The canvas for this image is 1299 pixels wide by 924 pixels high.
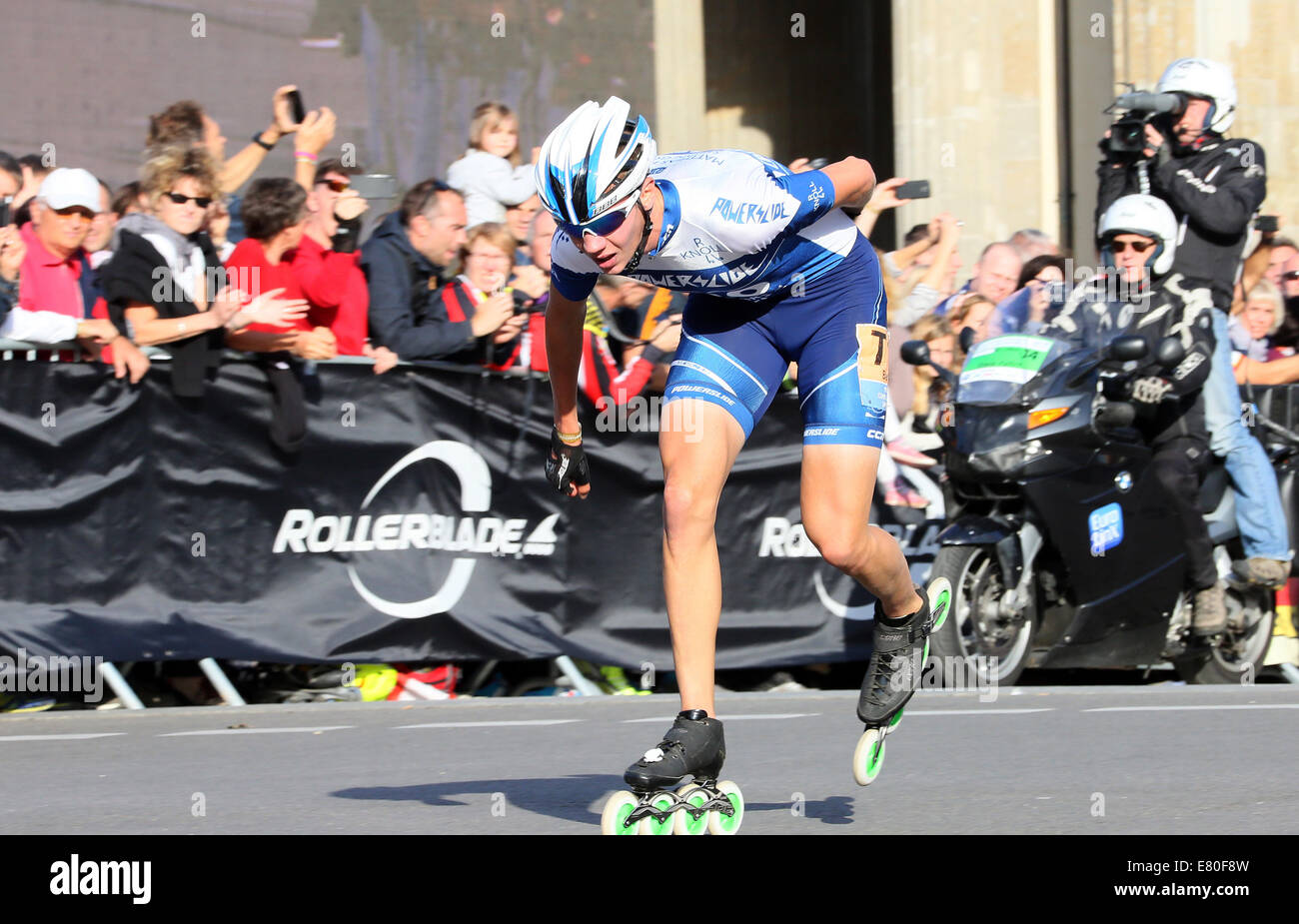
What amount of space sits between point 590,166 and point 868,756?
6.81 feet

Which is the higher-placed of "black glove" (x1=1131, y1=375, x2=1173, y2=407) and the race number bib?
the race number bib

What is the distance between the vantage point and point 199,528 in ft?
30.6

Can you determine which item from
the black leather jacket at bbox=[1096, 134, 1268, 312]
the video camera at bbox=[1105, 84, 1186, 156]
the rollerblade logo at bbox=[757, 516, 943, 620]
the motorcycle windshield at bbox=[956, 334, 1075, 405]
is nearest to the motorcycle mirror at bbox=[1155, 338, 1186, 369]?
the motorcycle windshield at bbox=[956, 334, 1075, 405]

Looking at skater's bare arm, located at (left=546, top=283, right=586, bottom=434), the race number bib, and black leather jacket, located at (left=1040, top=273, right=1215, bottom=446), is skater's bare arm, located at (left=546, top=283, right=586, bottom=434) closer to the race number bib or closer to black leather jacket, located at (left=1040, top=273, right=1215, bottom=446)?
the race number bib

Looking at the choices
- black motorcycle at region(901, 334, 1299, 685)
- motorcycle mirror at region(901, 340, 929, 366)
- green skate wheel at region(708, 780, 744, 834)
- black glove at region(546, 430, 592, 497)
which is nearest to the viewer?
green skate wheel at region(708, 780, 744, 834)

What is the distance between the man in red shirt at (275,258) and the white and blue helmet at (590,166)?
14.9 feet

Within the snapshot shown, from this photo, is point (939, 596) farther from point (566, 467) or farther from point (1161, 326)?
point (1161, 326)

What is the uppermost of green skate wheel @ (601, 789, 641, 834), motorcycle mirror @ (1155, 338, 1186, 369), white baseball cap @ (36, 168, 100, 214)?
white baseball cap @ (36, 168, 100, 214)

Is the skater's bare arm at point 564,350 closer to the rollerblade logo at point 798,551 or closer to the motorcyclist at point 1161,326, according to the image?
the rollerblade logo at point 798,551

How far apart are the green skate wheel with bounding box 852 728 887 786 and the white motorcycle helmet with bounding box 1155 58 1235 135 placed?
6.30 m

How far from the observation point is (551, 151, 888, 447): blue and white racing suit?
17.8 ft

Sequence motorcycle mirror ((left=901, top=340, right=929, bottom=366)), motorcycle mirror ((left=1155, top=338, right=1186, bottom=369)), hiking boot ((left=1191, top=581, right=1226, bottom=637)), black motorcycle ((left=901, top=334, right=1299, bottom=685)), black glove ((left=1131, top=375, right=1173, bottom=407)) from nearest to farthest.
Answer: black motorcycle ((left=901, top=334, right=1299, bottom=685))
motorcycle mirror ((left=1155, top=338, right=1186, bottom=369))
motorcycle mirror ((left=901, top=340, right=929, bottom=366))
black glove ((left=1131, top=375, right=1173, bottom=407))
hiking boot ((left=1191, top=581, right=1226, bottom=637))
